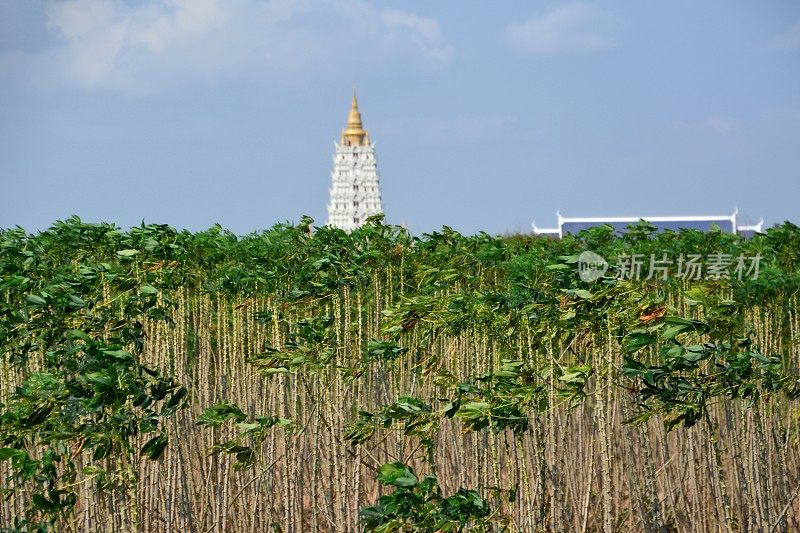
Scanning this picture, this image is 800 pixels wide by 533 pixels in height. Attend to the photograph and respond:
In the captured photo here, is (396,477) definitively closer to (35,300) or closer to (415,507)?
(415,507)

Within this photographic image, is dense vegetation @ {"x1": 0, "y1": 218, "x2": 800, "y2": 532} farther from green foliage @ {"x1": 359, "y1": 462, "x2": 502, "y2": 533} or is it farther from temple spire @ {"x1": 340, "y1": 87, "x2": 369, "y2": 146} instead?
temple spire @ {"x1": 340, "y1": 87, "x2": 369, "y2": 146}

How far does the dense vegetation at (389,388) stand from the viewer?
5281 mm

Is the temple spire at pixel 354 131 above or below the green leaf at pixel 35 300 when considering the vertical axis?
above

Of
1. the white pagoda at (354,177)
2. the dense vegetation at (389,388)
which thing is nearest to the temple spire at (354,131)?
the white pagoda at (354,177)

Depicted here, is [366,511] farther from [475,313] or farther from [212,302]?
[212,302]

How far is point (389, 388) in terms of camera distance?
10.6 meters

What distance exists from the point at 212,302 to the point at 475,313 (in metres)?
5.04

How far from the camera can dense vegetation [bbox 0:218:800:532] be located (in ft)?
17.3

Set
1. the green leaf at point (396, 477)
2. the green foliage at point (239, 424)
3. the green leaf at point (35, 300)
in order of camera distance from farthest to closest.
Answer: the green foliage at point (239, 424), the green leaf at point (35, 300), the green leaf at point (396, 477)

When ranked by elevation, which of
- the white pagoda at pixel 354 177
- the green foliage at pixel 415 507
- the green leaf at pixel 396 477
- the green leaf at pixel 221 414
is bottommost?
the green foliage at pixel 415 507

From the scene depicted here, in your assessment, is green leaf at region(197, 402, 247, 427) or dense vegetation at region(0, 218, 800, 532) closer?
dense vegetation at region(0, 218, 800, 532)

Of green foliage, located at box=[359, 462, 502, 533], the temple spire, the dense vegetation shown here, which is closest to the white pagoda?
the temple spire
